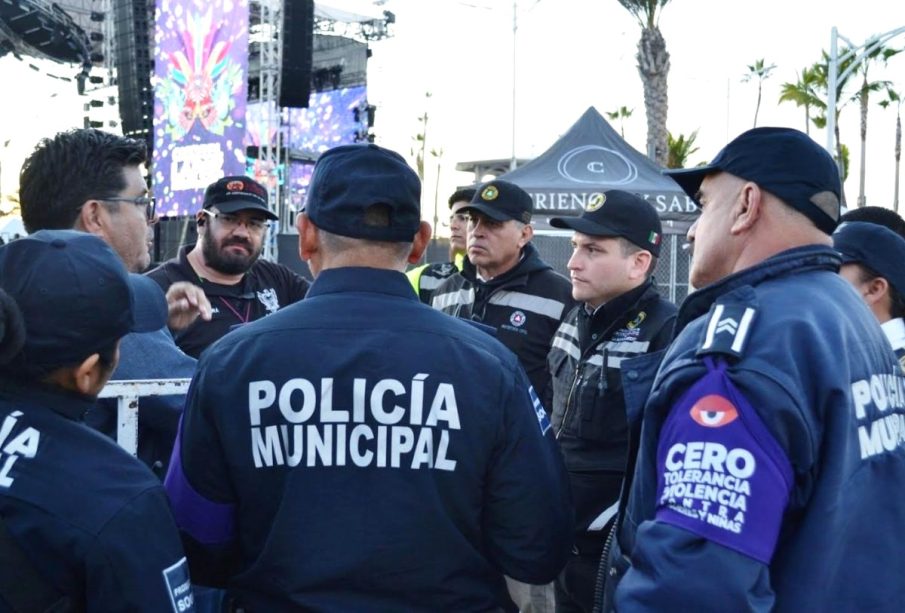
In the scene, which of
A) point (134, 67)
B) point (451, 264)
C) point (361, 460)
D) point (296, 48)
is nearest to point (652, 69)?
point (296, 48)

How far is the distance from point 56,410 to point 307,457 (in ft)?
1.70

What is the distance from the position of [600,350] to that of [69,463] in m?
2.32

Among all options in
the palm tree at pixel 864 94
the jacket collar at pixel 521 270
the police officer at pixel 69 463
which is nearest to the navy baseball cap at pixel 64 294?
the police officer at pixel 69 463

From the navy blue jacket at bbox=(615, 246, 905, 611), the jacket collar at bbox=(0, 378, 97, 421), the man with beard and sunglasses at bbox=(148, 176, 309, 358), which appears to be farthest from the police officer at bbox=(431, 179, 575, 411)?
the jacket collar at bbox=(0, 378, 97, 421)

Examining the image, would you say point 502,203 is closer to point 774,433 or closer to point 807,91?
point 774,433

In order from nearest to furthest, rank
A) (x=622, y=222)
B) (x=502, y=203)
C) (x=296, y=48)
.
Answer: (x=622, y=222) < (x=502, y=203) < (x=296, y=48)

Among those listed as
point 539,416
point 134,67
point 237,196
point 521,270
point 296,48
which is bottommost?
point 521,270

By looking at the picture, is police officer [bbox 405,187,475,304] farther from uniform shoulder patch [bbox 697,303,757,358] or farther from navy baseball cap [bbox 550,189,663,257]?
uniform shoulder patch [bbox 697,303,757,358]

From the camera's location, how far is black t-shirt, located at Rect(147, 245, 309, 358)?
4820 mm

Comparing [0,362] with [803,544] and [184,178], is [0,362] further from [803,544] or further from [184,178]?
[184,178]

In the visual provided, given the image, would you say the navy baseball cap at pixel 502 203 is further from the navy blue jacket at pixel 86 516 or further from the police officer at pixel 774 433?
the navy blue jacket at pixel 86 516

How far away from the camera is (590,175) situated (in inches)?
480

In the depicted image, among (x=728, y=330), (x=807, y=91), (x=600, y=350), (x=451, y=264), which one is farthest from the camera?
(x=807, y=91)

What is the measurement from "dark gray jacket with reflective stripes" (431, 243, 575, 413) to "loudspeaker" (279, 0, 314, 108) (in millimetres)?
12704
